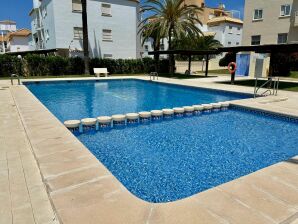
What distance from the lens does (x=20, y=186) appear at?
3.82 metres

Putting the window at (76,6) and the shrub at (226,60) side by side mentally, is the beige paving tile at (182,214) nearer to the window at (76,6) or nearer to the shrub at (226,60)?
the window at (76,6)

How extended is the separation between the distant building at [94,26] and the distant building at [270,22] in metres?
15.9

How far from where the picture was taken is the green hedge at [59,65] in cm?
2320

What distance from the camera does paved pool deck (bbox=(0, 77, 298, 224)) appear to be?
10.0ft

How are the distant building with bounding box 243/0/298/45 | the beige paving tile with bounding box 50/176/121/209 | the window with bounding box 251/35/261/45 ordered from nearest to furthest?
the beige paving tile with bounding box 50/176/121/209 → the distant building with bounding box 243/0/298/45 → the window with bounding box 251/35/261/45

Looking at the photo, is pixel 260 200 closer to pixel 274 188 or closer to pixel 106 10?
pixel 274 188

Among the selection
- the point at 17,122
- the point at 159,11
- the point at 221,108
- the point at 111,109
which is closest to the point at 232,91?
the point at 221,108

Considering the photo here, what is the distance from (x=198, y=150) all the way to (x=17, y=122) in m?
5.50

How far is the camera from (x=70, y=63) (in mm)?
26016

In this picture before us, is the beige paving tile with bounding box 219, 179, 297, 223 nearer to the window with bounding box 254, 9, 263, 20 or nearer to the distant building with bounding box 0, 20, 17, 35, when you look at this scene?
the window with bounding box 254, 9, 263, 20

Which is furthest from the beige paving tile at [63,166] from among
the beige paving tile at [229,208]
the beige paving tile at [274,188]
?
the beige paving tile at [274,188]

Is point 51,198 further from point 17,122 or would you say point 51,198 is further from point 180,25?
point 180,25

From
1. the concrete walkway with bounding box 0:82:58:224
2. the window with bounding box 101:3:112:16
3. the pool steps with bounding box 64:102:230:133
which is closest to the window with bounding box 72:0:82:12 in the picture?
the window with bounding box 101:3:112:16

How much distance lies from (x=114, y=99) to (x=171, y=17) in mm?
15185
